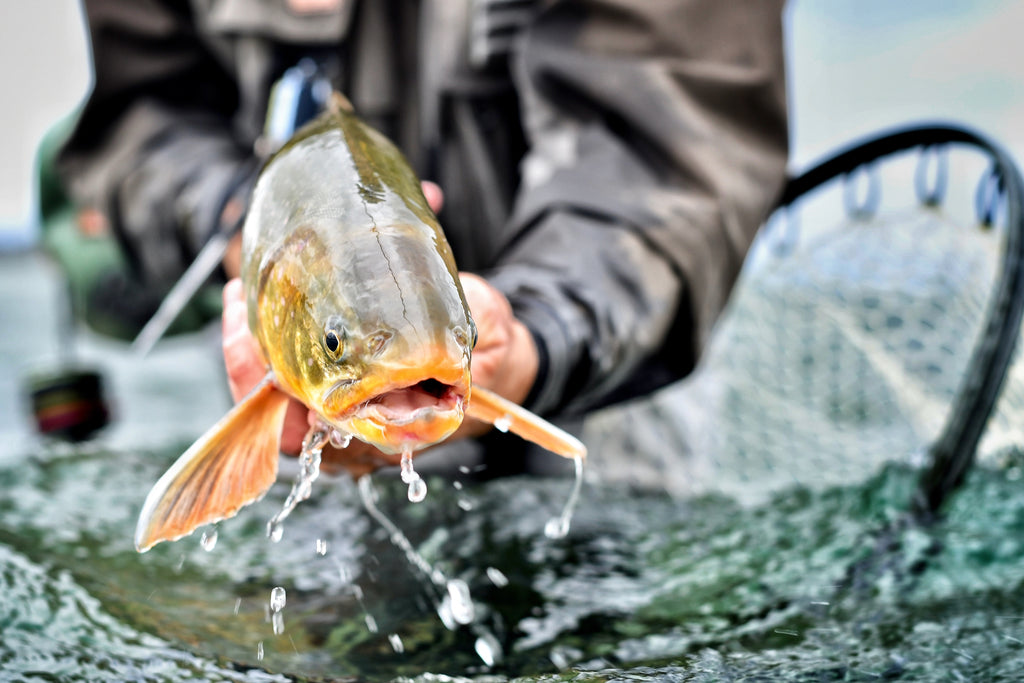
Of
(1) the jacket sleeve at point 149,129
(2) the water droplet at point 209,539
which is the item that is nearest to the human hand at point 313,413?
(2) the water droplet at point 209,539

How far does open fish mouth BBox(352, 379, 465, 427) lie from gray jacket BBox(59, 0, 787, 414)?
16.8 inches

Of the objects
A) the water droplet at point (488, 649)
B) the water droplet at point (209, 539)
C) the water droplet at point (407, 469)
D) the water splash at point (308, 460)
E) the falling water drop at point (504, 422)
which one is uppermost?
the falling water drop at point (504, 422)

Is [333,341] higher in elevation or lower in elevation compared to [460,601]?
higher

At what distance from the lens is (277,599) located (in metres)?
1.13

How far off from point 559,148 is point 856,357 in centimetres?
90

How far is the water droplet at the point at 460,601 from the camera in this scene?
3.63ft

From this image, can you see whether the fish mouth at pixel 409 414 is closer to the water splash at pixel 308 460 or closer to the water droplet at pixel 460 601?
the water splash at pixel 308 460

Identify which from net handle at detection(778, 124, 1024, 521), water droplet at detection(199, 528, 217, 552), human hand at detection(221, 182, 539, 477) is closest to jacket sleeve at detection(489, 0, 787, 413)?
human hand at detection(221, 182, 539, 477)

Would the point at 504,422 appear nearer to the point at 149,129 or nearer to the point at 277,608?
the point at 277,608

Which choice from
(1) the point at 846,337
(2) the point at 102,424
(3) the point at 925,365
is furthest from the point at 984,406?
(2) the point at 102,424

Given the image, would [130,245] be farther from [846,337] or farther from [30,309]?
[30,309]

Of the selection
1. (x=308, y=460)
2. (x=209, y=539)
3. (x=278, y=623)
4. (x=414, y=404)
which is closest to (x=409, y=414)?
(x=414, y=404)

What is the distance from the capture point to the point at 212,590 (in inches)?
47.1

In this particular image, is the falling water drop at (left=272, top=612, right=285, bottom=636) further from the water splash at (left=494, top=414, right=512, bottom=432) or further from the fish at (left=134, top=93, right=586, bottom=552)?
the water splash at (left=494, top=414, right=512, bottom=432)
